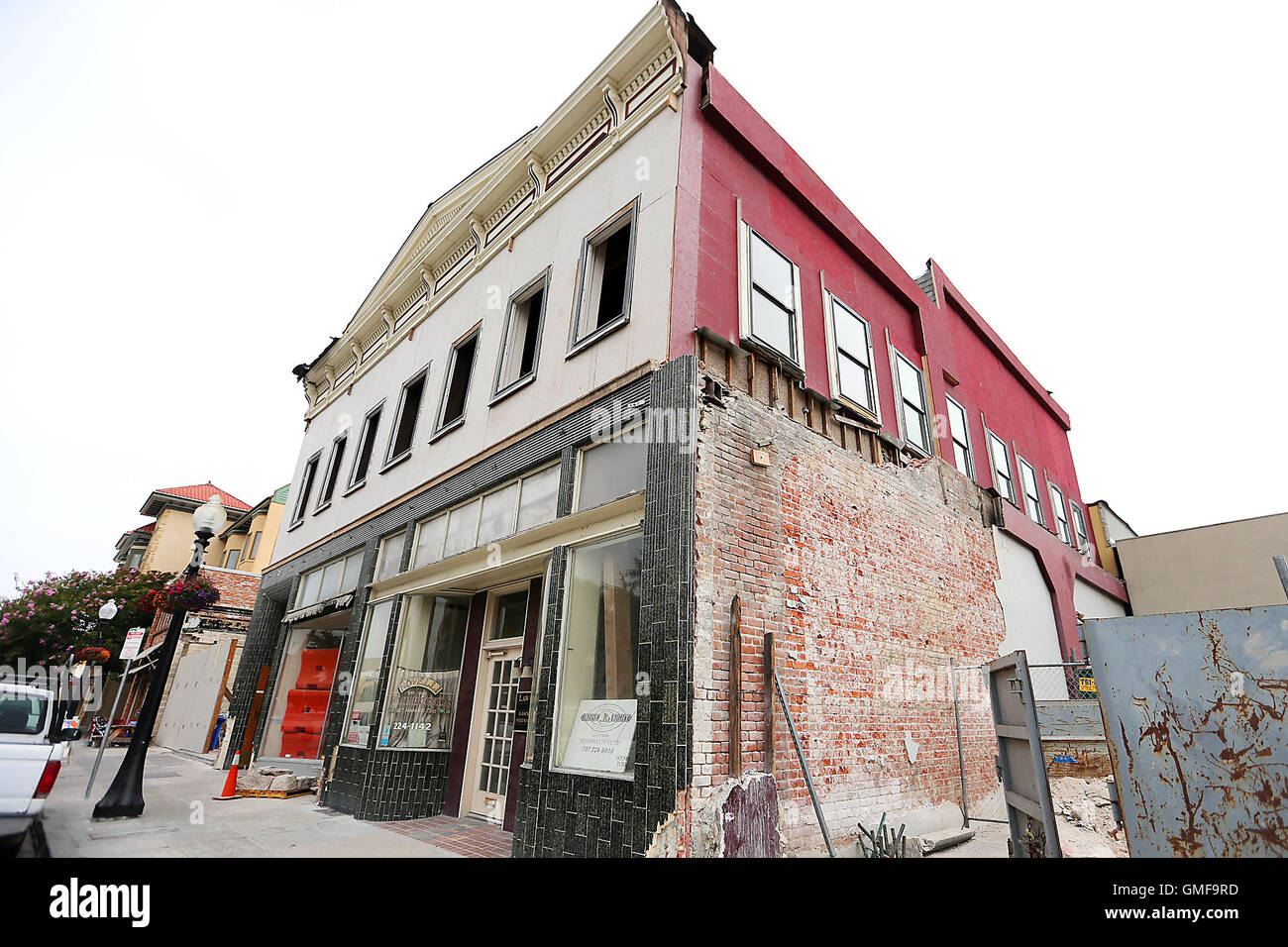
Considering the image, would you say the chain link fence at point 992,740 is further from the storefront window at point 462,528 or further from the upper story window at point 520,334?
the upper story window at point 520,334

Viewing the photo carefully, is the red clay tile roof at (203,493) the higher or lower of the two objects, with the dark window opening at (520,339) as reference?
higher

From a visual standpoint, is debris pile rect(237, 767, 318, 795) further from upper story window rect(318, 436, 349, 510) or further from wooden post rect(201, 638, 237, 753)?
wooden post rect(201, 638, 237, 753)

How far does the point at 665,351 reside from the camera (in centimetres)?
656

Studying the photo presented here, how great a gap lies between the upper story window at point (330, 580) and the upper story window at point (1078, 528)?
18.5 m

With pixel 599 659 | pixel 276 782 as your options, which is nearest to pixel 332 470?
pixel 276 782

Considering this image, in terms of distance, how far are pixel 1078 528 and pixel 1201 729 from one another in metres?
17.6

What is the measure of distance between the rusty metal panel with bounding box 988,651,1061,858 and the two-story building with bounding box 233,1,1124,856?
6.26ft

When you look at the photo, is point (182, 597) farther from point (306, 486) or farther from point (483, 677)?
point (306, 486)

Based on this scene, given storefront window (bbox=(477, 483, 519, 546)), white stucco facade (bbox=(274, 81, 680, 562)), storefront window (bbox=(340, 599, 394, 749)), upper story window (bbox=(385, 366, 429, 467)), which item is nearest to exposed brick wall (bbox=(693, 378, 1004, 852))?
white stucco facade (bbox=(274, 81, 680, 562))

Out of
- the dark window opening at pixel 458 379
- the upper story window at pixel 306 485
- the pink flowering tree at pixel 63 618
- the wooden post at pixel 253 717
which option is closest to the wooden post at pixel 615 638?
the dark window opening at pixel 458 379

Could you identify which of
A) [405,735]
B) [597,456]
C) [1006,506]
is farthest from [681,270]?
[1006,506]

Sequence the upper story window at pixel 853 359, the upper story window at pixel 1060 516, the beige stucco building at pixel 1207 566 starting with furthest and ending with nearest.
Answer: the beige stucco building at pixel 1207 566 → the upper story window at pixel 1060 516 → the upper story window at pixel 853 359

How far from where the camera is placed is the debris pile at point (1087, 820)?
6.71 m
